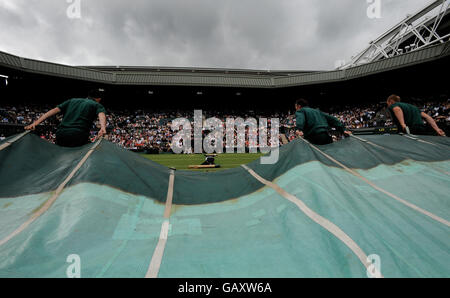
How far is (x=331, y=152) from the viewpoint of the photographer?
→ 259cm

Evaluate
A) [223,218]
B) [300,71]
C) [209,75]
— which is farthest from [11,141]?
[300,71]

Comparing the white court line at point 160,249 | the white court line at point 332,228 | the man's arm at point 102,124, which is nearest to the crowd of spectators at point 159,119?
the man's arm at point 102,124

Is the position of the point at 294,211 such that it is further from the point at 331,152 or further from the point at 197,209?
the point at 331,152

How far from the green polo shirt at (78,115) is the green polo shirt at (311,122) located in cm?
345

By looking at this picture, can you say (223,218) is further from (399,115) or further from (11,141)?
(399,115)

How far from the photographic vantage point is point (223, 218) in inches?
59.7

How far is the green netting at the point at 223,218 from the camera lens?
95 cm

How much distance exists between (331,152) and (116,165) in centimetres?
272

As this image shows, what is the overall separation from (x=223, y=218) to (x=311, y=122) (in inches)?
108

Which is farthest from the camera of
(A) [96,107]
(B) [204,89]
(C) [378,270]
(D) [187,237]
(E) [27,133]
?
(B) [204,89]

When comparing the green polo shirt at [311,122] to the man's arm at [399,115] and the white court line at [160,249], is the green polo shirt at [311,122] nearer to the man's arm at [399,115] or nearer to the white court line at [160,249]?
the man's arm at [399,115]

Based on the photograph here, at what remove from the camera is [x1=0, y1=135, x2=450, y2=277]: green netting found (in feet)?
3.11

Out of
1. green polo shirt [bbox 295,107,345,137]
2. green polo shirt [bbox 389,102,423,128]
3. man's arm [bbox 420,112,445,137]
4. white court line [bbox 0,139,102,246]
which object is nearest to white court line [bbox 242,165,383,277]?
white court line [bbox 0,139,102,246]

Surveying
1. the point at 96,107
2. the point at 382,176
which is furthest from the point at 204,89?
the point at 382,176
